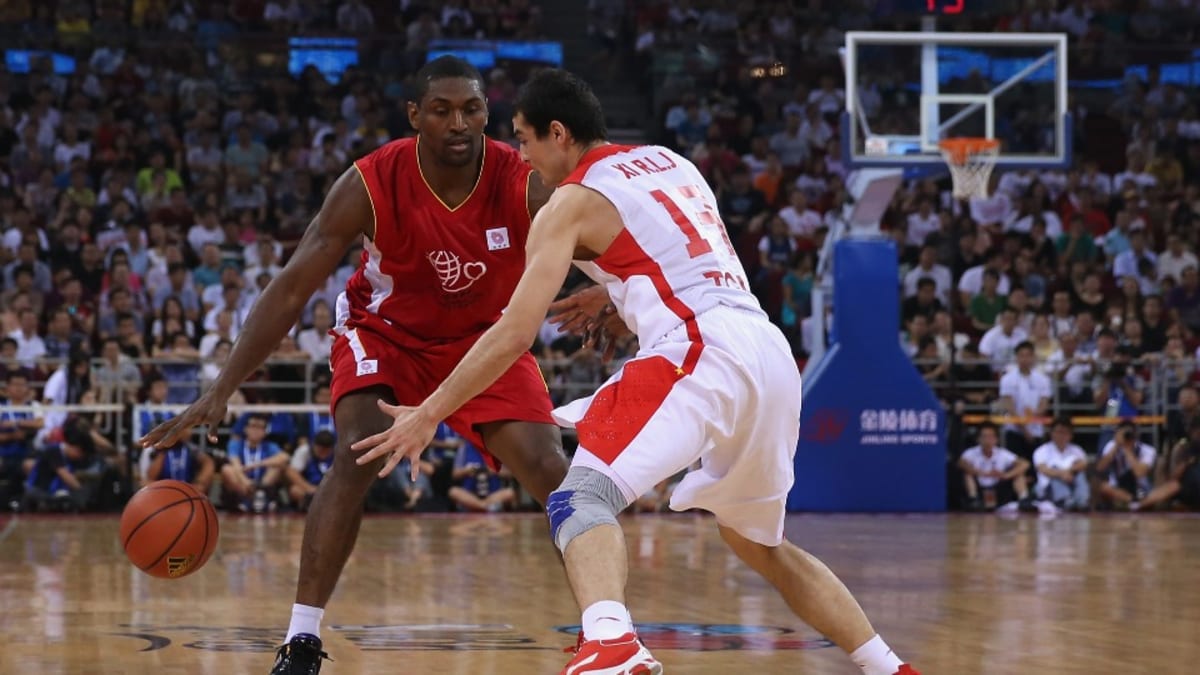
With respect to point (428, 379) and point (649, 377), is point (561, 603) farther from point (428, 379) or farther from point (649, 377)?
point (649, 377)

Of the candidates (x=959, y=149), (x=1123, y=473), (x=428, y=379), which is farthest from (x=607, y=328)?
(x=1123, y=473)

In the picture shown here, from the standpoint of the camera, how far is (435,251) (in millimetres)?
5984

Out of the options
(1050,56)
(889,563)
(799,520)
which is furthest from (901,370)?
(889,563)

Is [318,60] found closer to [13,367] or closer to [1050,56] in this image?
[13,367]

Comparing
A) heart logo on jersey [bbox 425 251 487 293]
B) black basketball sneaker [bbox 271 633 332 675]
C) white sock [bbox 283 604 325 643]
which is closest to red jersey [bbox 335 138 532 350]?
heart logo on jersey [bbox 425 251 487 293]

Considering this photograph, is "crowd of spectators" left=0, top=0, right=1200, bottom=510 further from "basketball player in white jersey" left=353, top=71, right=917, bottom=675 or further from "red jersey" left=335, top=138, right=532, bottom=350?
"basketball player in white jersey" left=353, top=71, right=917, bottom=675

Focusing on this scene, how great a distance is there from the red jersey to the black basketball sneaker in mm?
1119

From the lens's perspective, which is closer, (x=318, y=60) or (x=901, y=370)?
(x=901, y=370)

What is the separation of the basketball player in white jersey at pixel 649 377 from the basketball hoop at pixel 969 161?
9882 mm

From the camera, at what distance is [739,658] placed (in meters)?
6.38

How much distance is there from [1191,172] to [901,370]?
7.42 meters

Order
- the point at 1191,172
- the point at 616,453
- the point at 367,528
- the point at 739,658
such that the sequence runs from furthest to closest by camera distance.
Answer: the point at 1191,172, the point at 367,528, the point at 739,658, the point at 616,453

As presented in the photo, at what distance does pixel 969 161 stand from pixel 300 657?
33.7 ft

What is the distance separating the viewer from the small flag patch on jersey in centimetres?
604
